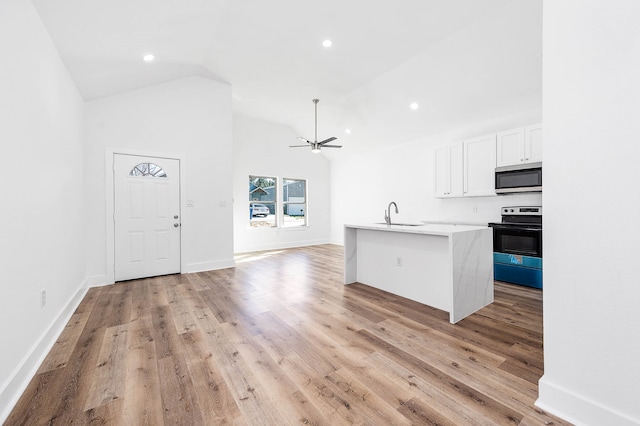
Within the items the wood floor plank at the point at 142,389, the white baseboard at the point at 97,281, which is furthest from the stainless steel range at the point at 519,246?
the white baseboard at the point at 97,281

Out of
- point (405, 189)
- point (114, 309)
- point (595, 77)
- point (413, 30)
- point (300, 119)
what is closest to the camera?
point (595, 77)

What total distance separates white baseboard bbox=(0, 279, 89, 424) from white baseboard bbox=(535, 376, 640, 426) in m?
2.91

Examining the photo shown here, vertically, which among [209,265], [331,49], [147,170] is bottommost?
[209,265]

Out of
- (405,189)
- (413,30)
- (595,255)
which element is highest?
(413,30)

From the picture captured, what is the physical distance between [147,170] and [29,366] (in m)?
3.31

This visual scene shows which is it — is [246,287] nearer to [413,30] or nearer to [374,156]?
[413,30]

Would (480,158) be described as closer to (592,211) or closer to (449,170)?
(449,170)

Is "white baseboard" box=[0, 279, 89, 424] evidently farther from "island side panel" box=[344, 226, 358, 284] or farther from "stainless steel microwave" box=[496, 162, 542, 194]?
"stainless steel microwave" box=[496, 162, 542, 194]

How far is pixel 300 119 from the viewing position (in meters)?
6.93

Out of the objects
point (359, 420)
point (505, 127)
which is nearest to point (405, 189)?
point (505, 127)

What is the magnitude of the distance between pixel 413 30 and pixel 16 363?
4762 mm

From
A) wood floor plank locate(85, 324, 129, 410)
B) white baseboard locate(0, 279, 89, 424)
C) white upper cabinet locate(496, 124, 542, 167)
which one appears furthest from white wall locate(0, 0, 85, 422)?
white upper cabinet locate(496, 124, 542, 167)

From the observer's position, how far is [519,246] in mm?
3875

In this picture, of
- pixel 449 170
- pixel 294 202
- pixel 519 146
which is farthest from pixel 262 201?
pixel 519 146
